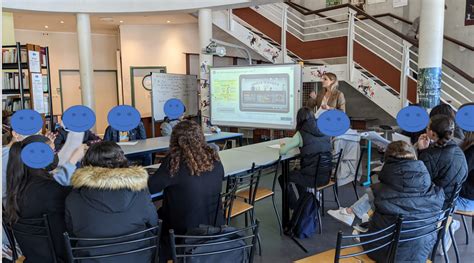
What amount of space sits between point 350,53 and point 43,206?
5479 mm

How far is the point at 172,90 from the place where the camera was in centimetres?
788

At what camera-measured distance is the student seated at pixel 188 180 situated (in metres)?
2.30

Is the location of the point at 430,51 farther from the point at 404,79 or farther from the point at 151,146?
the point at 151,146

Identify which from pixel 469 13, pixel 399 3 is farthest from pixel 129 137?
pixel 469 13

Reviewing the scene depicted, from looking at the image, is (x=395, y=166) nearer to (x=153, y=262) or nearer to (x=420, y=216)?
(x=420, y=216)

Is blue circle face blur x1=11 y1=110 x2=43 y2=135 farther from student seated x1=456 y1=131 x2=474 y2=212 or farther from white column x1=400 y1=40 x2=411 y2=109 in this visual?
white column x1=400 y1=40 x2=411 y2=109

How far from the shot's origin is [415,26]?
669 cm

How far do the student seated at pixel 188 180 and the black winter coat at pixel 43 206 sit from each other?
519mm

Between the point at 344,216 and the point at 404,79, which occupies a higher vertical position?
the point at 404,79

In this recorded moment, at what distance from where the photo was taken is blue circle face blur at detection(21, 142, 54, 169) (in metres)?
1.97

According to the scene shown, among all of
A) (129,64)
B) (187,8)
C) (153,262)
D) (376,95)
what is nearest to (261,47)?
(187,8)

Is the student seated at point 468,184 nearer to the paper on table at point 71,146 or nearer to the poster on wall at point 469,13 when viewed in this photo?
the paper on table at point 71,146

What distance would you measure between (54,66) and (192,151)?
9.50 m

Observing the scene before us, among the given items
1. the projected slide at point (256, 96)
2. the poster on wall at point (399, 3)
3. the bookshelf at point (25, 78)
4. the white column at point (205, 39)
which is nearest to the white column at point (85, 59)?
the bookshelf at point (25, 78)
